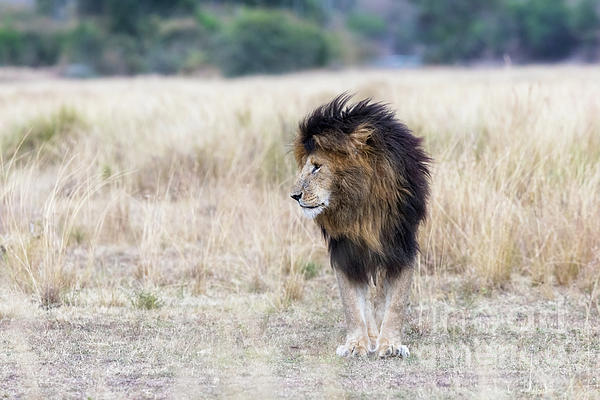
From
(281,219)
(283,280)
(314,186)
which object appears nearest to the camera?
(314,186)

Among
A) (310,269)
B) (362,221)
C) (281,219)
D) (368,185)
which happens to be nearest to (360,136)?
(368,185)

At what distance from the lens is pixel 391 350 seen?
5129mm

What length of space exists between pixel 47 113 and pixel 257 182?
4548 millimetres

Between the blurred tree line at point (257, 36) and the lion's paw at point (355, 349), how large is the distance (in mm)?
40827

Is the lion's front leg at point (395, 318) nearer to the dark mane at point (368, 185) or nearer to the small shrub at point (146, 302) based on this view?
the dark mane at point (368, 185)

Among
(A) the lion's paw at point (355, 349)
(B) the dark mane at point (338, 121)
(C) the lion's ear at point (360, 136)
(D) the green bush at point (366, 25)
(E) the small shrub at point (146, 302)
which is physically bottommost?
(D) the green bush at point (366, 25)

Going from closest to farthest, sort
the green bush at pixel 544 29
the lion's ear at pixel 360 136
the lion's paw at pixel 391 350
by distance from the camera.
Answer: the lion's ear at pixel 360 136
the lion's paw at pixel 391 350
the green bush at pixel 544 29

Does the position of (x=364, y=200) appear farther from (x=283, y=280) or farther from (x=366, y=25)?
(x=366, y=25)

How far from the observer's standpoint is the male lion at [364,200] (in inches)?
197

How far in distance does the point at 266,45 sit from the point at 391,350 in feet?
139

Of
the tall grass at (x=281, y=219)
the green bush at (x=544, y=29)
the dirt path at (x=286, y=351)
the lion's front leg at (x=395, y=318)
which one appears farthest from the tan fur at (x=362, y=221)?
the green bush at (x=544, y=29)

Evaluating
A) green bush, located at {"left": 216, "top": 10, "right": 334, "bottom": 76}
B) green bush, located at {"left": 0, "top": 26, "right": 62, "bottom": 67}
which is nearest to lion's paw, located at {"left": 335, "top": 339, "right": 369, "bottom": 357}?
green bush, located at {"left": 216, "top": 10, "right": 334, "bottom": 76}

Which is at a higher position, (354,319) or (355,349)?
(354,319)

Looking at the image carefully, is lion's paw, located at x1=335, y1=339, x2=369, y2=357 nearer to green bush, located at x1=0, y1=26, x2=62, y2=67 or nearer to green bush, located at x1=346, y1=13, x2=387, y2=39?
green bush, located at x1=0, y1=26, x2=62, y2=67
